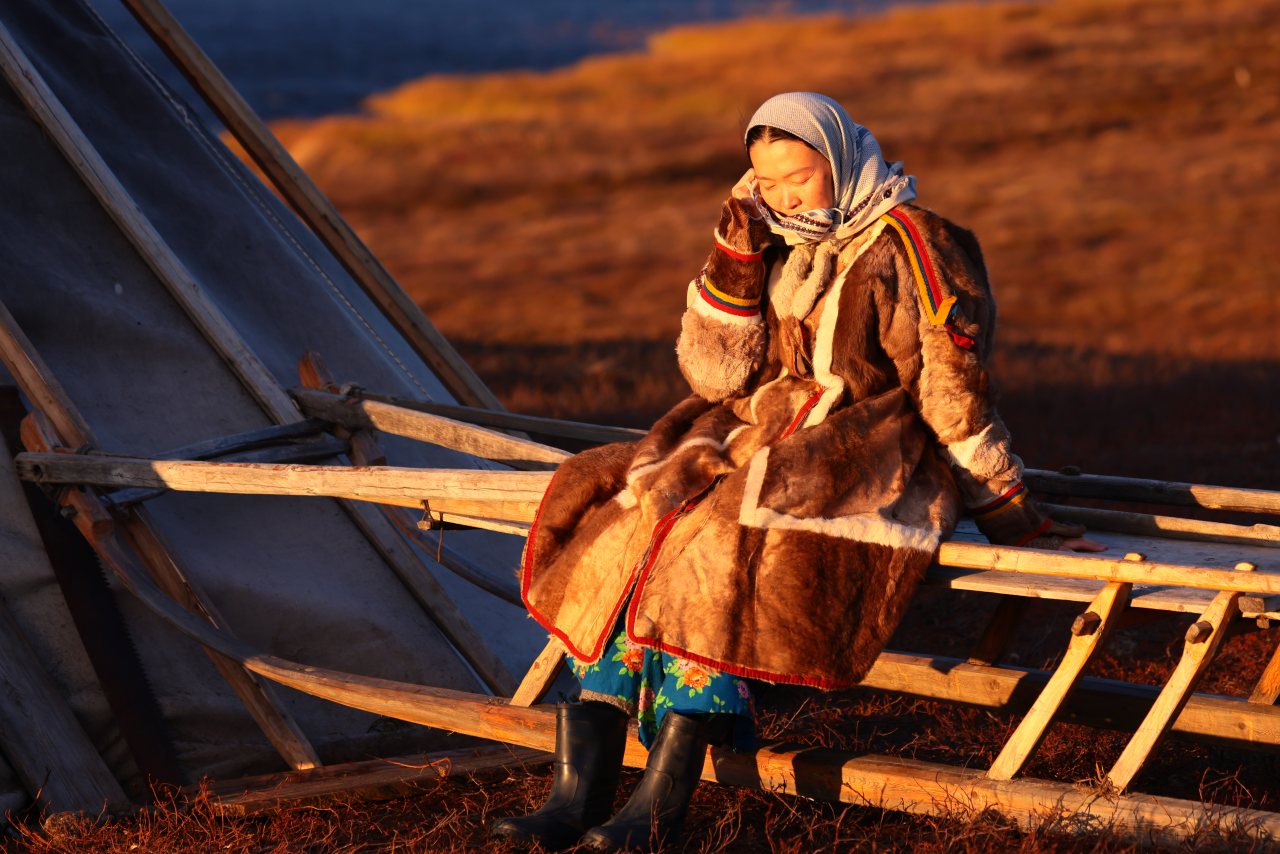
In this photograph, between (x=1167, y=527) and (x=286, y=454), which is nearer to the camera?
(x=1167, y=527)

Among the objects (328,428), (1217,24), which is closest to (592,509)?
(328,428)

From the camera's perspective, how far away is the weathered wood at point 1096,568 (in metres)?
2.67

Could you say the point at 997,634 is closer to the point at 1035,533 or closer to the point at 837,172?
the point at 1035,533

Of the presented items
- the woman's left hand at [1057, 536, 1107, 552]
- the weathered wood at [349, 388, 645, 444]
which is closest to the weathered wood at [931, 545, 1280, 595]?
the woman's left hand at [1057, 536, 1107, 552]

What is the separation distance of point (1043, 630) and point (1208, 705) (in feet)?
5.25

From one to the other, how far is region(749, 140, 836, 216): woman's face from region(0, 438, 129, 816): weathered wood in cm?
206

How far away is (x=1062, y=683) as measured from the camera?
2.90 metres

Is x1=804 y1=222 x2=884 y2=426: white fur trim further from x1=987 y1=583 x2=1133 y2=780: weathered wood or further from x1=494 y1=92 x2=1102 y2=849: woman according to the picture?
x1=987 y1=583 x2=1133 y2=780: weathered wood

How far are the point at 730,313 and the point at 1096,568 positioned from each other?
0.98 meters

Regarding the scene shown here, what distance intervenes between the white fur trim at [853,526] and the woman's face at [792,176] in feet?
Result: 2.23

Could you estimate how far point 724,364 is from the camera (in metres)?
3.29

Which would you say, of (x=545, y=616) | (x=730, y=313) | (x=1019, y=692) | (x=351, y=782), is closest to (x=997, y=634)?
(x=1019, y=692)

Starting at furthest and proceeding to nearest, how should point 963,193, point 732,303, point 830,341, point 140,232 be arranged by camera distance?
point 963,193 → point 140,232 → point 732,303 → point 830,341

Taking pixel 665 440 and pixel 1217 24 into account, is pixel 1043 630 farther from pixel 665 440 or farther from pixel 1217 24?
pixel 1217 24
